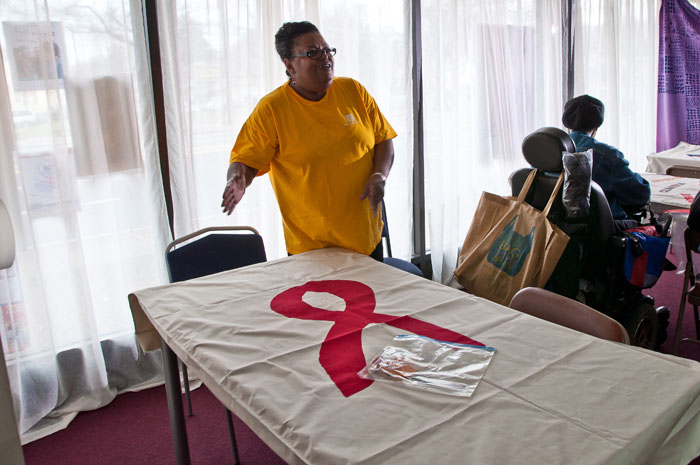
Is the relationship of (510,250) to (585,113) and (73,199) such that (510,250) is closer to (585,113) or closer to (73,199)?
(585,113)

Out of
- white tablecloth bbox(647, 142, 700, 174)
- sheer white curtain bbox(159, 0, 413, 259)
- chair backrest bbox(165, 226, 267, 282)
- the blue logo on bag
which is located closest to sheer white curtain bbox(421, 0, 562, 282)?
sheer white curtain bbox(159, 0, 413, 259)

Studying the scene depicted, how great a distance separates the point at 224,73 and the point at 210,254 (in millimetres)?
940

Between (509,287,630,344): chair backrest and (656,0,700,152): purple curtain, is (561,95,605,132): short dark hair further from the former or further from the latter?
(656,0,700,152): purple curtain

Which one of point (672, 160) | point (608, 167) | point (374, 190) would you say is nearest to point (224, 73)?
point (374, 190)

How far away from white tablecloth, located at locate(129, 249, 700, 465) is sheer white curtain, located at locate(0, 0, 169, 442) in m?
1.11

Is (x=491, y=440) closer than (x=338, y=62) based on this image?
Yes

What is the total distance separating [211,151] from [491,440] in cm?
207

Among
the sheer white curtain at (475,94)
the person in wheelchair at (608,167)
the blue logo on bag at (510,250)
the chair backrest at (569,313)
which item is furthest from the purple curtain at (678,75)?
the chair backrest at (569,313)

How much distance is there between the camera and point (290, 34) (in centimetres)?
196

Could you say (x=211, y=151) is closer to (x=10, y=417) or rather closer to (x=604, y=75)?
(x=10, y=417)

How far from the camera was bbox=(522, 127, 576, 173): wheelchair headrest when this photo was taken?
224cm

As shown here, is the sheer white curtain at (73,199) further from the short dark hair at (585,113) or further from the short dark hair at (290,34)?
the short dark hair at (585,113)

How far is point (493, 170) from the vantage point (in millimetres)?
3783

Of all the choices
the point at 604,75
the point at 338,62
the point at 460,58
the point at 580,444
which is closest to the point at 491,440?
the point at 580,444
